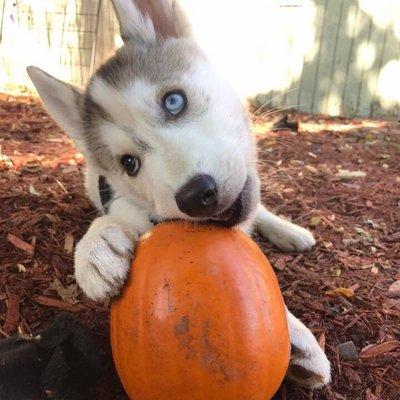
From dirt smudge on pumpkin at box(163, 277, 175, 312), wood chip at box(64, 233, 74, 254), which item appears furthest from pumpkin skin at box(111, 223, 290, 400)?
wood chip at box(64, 233, 74, 254)

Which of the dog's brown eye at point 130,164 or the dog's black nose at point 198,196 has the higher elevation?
the dog's black nose at point 198,196

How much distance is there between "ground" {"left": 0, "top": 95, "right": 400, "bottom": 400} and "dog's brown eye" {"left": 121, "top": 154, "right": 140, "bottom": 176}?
644 mm

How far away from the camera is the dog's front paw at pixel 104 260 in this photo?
1.99 m

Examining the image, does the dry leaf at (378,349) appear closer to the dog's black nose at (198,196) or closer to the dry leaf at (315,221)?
the dog's black nose at (198,196)

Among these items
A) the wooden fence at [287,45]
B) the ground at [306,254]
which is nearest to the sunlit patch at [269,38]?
the wooden fence at [287,45]

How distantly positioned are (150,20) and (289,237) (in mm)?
1543

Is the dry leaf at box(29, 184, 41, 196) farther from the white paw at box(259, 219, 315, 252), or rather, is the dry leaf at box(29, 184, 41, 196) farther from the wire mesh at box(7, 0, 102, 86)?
the wire mesh at box(7, 0, 102, 86)

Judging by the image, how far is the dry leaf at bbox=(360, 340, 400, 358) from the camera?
2.40 m

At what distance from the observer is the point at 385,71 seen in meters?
8.45

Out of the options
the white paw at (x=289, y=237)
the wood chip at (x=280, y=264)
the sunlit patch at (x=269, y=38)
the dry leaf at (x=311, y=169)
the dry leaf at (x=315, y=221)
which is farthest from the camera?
the sunlit patch at (x=269, y=38)

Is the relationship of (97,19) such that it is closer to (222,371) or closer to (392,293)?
(392,293)

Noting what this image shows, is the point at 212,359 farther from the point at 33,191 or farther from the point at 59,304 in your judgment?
the point at 33,191

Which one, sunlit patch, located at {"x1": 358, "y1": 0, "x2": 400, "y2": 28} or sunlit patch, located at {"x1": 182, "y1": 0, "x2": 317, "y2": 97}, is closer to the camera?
sunlit patch, located at {"x1": 358, "y1": 0, "x2": 400, "y2": 28}

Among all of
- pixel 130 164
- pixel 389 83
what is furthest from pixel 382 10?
pixel 130 164
